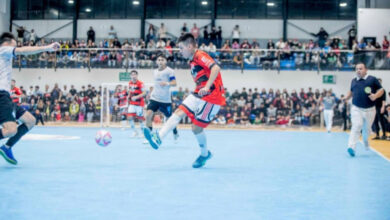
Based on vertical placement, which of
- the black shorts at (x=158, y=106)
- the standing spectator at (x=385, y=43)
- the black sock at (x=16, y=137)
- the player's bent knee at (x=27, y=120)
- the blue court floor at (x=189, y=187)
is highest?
the standing spectator at (x=385, y=43)

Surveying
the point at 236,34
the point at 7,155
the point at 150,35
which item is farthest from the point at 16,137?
the point at 236,34

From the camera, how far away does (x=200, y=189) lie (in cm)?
455

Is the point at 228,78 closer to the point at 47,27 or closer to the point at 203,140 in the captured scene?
the point at 47,27

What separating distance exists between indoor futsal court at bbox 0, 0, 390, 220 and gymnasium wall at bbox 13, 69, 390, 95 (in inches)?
2.5

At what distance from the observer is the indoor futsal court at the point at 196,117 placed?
4.06 metres

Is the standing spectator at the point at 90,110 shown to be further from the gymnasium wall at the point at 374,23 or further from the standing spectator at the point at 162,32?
the gymnasium wall at the point at 374,23

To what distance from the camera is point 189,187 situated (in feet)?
15.3

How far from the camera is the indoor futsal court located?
406cm

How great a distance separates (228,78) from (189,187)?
19188mm

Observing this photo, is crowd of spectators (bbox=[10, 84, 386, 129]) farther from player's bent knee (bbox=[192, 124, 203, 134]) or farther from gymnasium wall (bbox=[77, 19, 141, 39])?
player's bent knee (bbox=[192, 124, 203, 134])

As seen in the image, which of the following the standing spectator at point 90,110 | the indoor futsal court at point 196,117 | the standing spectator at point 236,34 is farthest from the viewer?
the standing spectator at point 236,34

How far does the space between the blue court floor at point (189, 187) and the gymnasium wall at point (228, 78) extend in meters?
15.6

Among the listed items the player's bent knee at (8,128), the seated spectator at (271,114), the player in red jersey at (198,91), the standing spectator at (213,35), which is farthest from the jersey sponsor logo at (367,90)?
the standing spectator at (213,35)

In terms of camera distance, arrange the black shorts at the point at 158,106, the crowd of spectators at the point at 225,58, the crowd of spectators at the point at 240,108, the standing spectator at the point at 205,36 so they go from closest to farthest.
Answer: the black shorts at the point at 158,106 → the crowd of spectators at the point at 240,108 → the crowd of spectators at the point at 225,58 → the standing spectator at the point at 205,36
